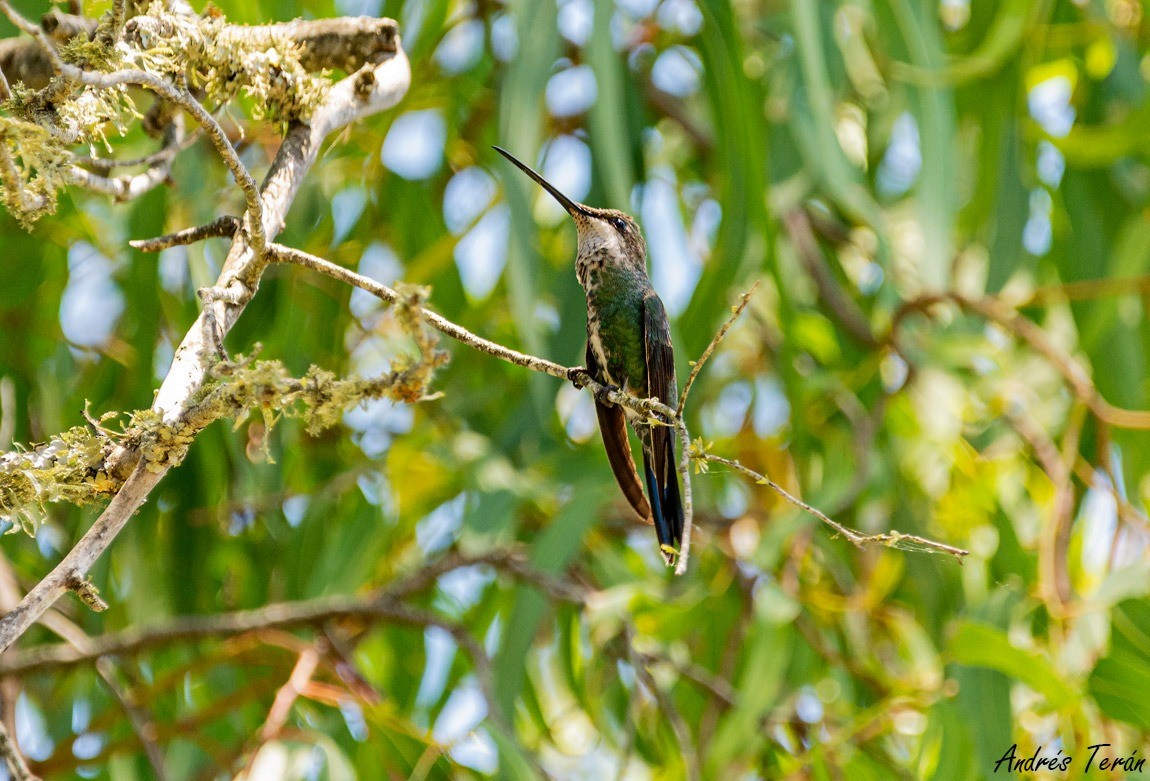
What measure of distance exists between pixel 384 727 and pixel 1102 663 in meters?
1.45

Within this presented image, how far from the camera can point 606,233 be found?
250 centimetres

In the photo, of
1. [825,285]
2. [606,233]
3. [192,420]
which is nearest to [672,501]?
[606,233]

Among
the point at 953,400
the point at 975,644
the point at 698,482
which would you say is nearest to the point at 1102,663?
the point at 975,644

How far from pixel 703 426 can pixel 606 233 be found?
158cm

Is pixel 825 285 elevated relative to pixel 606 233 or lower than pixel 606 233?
lower

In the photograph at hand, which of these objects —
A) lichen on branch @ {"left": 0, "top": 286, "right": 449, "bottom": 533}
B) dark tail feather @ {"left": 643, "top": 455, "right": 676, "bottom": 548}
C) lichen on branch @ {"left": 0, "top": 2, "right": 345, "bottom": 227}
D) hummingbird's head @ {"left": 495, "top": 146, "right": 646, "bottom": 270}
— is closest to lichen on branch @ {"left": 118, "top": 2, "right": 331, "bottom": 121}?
lichen on branch @ {"left": 0, "top": 2, "right": 345, "bottom": 227}

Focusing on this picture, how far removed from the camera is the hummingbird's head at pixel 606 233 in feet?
8.10

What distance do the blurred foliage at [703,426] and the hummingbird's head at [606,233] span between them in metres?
0.09

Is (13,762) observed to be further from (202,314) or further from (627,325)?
(627,325)

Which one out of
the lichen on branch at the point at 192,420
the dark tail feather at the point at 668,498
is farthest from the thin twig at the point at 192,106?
the dark tail feather at the point at 668,498

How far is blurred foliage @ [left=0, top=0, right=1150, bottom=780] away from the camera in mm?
2539

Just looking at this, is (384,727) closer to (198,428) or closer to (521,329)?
(521,329)

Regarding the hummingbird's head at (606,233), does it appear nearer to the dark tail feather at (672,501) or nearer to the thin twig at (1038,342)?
the dark tail feather at (672,501)

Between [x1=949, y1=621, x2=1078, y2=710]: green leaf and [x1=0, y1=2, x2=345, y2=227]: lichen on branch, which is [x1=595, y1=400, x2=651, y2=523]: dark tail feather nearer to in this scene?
[x1=0, y1=2, x2=345, y2=227]: lichen on branch
